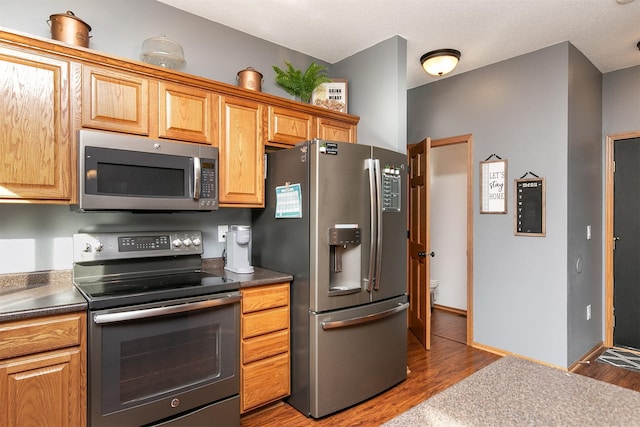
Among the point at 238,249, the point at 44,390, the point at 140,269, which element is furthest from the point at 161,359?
the point at 238,249

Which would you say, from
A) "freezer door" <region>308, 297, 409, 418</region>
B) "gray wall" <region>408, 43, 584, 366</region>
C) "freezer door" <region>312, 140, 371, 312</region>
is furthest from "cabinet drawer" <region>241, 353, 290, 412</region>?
"gray wall" <region>408, 43, 584, 366</region>

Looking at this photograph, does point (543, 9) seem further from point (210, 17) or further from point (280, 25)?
point (210, 17)

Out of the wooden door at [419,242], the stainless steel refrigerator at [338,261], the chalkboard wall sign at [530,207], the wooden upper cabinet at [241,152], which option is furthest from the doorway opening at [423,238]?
the wooden upper cabinet at [241,152]

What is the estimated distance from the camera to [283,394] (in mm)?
2451

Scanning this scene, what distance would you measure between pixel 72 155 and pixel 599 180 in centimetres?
442

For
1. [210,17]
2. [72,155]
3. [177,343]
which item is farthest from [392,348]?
[210,17]

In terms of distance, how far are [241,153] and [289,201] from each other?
47 cm

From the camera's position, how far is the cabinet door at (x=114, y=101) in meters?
1.97

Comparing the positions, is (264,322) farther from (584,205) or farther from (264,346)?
(584,205)

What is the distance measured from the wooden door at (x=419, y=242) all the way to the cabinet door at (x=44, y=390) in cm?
282

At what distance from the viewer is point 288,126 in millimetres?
2783

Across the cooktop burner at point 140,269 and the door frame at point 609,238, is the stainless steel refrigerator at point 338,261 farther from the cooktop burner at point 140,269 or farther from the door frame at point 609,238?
the door frame at point 609,238

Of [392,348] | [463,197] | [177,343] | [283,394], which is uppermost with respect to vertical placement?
[463,197]

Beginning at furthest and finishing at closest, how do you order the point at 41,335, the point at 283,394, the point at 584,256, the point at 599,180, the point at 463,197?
the point at 463,197 → the point at 599,180 → the point at 584,256 → the point at 283,394 → the point at 41,335
